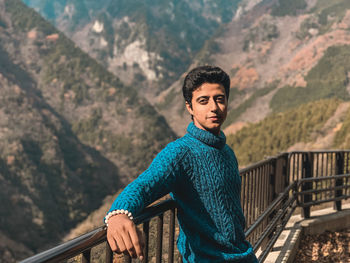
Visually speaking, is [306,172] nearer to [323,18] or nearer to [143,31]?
[323,18]

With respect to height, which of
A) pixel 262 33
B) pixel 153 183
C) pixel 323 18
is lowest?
pixel 153 183

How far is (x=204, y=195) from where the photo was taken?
1775 millimetres

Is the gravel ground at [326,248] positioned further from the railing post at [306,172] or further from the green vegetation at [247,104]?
the green vegetation at [247,104]

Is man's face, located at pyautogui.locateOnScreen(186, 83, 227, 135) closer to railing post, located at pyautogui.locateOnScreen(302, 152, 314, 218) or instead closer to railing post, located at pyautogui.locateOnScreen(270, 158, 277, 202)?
railing post, located at pyautogui.locateOnScreen(270, 158, 277, 202)

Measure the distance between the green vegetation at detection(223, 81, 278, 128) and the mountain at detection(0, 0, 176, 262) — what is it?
76.8ft

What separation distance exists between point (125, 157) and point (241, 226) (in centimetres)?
4863

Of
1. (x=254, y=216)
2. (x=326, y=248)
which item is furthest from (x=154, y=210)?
(x=326, y=248)

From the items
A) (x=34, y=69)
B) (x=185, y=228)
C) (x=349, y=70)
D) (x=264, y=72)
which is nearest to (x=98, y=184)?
(x=34, y=69)

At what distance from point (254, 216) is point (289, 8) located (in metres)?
117

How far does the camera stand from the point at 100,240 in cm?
147

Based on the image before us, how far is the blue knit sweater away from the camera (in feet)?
5.72

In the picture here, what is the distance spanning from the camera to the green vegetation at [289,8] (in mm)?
109000

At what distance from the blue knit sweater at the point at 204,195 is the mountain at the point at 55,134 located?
29.8 metres

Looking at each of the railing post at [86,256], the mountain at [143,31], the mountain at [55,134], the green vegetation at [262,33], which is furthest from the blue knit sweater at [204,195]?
the mountain at [143,31]
